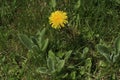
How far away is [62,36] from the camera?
11.1ft

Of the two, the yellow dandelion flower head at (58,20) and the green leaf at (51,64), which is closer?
the green leaf at (51,64)

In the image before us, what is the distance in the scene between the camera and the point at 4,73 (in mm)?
3312

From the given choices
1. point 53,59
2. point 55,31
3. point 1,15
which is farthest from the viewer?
point 1,15

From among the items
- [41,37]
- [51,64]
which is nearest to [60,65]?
[51,64]

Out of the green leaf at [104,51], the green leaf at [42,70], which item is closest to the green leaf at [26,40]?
the green leaf at [42,70]

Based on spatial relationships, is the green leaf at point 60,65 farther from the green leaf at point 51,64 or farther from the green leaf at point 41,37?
the green leaf at point 41,37

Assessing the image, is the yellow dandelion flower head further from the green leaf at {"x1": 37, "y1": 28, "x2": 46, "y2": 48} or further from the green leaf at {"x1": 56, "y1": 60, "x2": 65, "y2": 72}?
the green leaf at {"x1": 56, "y1": 60, "x2": 65, "y2": 72}

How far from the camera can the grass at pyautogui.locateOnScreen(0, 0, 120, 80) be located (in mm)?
3201

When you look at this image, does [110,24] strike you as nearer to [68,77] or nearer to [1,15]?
[68,77]

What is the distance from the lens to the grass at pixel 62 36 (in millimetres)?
3201

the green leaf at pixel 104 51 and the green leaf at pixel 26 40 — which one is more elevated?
the green leaf at pixel 26 40

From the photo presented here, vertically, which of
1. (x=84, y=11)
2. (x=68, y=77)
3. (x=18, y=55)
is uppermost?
(x=84, y=11)

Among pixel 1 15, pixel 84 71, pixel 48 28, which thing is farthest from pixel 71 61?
pixel 1 15

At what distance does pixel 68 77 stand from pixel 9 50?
1.98ft
